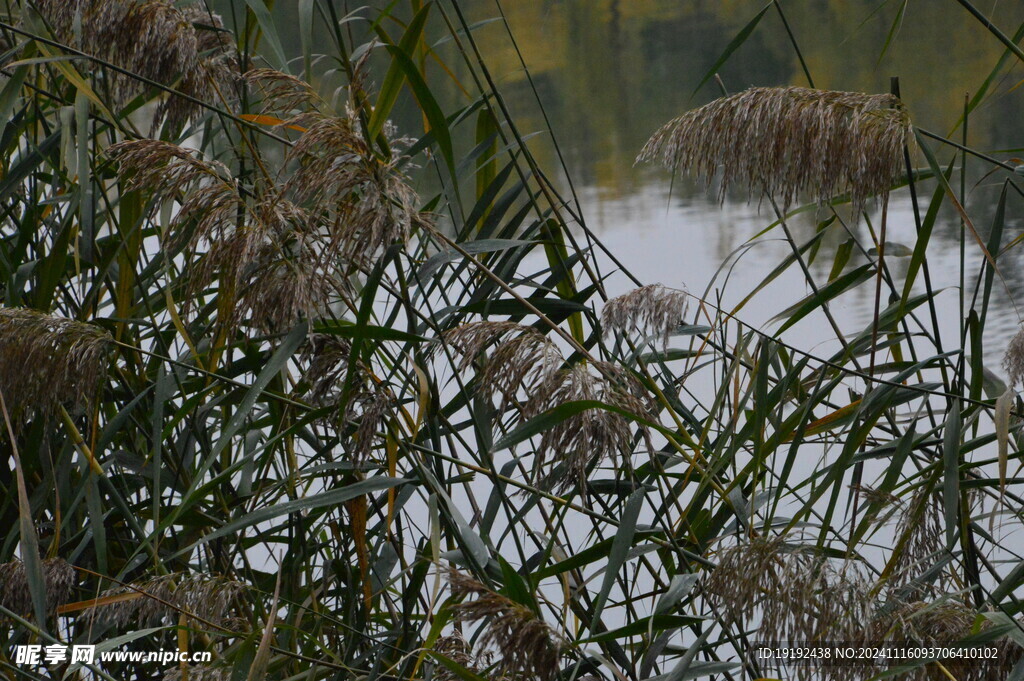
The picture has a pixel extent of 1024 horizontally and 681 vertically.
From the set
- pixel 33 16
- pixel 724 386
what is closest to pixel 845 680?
pixel 724 386

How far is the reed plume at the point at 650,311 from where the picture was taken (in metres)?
0.96

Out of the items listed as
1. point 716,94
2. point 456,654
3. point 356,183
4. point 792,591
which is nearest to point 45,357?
point 356,183

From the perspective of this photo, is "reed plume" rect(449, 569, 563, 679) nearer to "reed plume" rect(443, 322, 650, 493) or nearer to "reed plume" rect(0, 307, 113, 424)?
"reed plume" rect(443, 322, 650, 493)

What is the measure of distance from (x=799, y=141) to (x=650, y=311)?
0.23 m

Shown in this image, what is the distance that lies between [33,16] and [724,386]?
111cm

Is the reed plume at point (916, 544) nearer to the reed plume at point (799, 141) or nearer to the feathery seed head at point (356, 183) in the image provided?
the reed plume at point (799, 141)

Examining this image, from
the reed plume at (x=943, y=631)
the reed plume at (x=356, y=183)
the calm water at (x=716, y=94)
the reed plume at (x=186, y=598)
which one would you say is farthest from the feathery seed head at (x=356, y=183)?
the calm water at (x=716, y=94)

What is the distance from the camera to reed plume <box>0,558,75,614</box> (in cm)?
106

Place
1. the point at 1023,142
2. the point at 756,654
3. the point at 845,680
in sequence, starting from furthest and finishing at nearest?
the point at 1023,142
the point at 756,654
the point at 845,680

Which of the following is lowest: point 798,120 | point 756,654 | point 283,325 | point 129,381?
point 756,654

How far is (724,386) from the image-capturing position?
1.06 meters

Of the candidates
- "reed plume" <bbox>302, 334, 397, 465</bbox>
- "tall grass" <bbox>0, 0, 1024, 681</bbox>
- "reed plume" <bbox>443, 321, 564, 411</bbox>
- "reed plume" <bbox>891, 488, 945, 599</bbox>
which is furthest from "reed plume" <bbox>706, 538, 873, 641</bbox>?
"reed plume" <bbox>302, 334, 397, 465</bbox>

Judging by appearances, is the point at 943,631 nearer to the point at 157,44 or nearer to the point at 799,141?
the point at 799,141

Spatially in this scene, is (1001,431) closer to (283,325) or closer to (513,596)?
(513,596)
